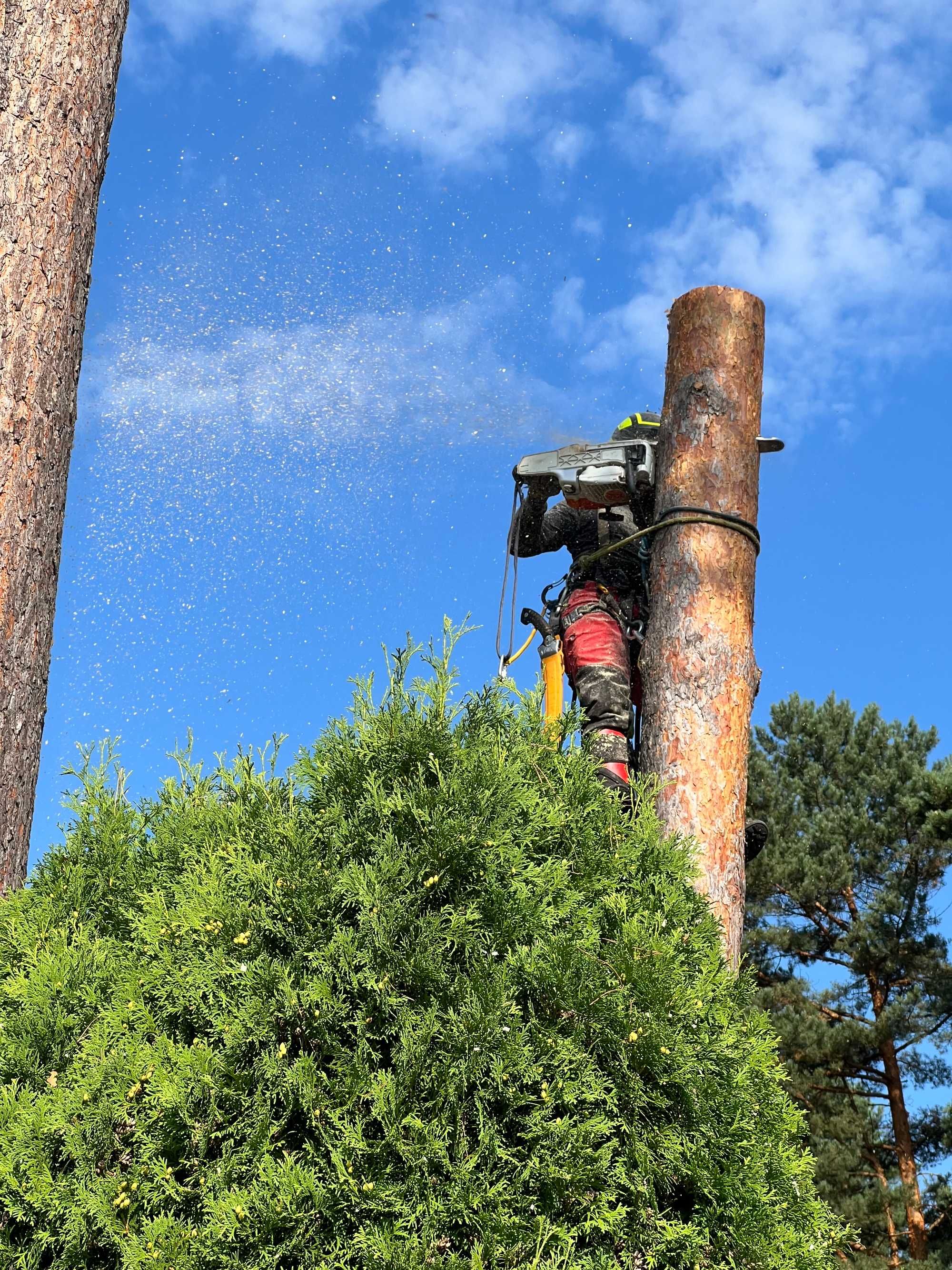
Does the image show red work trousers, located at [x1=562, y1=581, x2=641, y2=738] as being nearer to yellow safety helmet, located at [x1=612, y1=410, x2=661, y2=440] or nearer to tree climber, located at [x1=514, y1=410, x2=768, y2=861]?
tree climber, located at [x1=514, y1=410, x2=768, y2=861]

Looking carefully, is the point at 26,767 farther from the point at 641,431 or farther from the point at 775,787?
the point at 775,787

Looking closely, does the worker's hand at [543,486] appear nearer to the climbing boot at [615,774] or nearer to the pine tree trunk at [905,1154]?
the climbing boot at [615,774]

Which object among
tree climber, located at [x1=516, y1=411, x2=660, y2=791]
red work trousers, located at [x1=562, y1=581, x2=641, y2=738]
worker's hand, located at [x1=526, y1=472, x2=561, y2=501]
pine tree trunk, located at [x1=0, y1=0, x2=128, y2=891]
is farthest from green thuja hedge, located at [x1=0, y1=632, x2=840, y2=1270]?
worker's hand, located at [x1=526, y1=472, x2=561, y2=501]

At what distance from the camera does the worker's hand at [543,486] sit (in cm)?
627

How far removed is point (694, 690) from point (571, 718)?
1.81m

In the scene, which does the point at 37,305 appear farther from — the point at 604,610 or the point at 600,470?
the point at 604,610

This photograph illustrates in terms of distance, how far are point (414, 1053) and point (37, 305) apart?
4064mm

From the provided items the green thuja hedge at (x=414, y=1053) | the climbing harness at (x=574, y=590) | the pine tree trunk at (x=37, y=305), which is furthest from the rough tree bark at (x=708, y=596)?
the pine tree trunk at (x=37, y=305)

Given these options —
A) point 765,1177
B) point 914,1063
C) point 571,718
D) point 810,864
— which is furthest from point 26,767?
point 914,1063

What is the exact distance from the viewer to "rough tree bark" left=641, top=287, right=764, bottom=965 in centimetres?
498

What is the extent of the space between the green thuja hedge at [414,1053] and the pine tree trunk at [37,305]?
1945 millimetres

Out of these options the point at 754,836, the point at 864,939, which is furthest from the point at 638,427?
the point at 864,939

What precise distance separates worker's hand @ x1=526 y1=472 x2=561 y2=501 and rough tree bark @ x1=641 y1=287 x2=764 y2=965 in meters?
0.74

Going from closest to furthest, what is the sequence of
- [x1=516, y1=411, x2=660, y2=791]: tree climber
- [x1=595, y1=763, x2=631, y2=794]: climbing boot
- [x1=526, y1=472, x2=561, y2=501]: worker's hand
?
[x1=595, y1=763, x2=631, y2=794]: climbing boot, [x1=516, y1=411, x2=660, y2=791]: tree climber, [x1=526, y1=472, x2=561, y2=501]: worker's hand
